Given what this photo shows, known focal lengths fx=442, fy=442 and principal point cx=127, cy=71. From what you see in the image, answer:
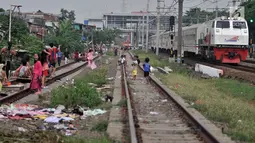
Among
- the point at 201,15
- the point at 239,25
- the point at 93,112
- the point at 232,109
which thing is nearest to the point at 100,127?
the point at 93,112

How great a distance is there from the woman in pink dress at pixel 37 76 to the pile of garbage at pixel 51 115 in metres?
3.29

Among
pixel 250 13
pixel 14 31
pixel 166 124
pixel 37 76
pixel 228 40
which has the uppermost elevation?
pixel 250 13

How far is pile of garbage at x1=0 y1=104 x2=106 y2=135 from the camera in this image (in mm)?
9273

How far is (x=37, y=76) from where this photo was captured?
52.6 feet

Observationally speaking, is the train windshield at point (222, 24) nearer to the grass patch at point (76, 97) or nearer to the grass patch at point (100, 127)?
the grass patch at point (76, 97)

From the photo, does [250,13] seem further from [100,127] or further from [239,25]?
[100,127]

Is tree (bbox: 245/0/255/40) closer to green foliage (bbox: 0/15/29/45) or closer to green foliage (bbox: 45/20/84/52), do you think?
green foliage (bbox: 45/20/84/52)

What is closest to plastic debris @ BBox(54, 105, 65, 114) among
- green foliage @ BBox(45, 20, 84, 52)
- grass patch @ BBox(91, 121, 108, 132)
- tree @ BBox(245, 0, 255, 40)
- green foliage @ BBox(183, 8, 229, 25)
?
grass patch @ BBox(91, 121, 108, 132)

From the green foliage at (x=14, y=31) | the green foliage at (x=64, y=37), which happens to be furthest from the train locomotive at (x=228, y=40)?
the green foliage at (x=64, y=37)

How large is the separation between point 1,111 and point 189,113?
4642 millimetres

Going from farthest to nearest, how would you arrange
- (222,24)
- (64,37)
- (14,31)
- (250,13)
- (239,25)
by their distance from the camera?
(250,13) < (64,37) < (14,31) < (239,25) < (222,24)

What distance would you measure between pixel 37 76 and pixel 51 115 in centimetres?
547

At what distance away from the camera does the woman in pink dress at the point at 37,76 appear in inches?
617

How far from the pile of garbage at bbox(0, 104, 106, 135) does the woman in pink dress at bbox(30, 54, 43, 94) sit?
329cm
